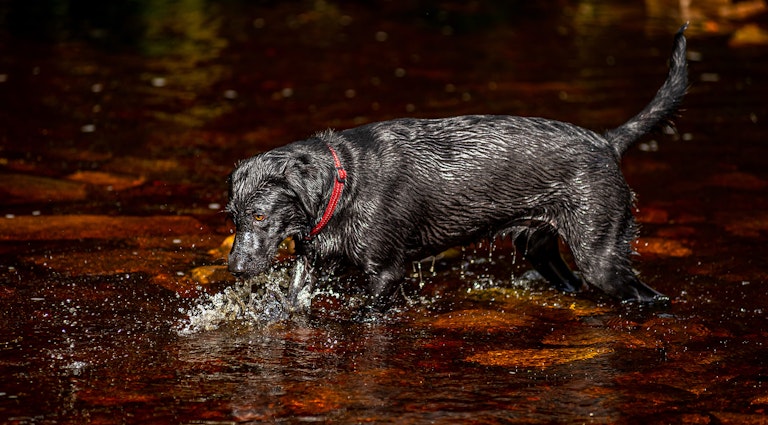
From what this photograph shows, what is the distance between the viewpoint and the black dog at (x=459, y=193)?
6611mm

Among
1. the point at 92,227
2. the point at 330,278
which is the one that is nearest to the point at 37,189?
the point at 92,227

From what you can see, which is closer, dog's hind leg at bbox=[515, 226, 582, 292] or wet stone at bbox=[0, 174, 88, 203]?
dog's hind leg at bbox=[515, 226, 582, 292]

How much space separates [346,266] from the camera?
22.5ft

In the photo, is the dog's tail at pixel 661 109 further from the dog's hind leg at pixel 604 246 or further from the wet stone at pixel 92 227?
the wet stone at pixel 92 227

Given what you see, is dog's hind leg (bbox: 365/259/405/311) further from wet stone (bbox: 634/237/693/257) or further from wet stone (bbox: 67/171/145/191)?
wet stone (bbox: 67/171/145/191)

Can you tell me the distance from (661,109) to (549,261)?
138cm

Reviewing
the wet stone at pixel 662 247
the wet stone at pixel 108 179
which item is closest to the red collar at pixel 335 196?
the wet stone at pixel 662 247

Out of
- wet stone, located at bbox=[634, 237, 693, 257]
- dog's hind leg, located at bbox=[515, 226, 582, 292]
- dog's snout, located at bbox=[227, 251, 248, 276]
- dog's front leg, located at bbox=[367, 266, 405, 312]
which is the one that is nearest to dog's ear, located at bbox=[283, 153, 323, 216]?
dog's snout, located at bbox=[227, 251, 248, 276]

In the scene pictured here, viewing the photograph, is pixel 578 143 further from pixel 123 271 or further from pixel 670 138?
pixel 670 138

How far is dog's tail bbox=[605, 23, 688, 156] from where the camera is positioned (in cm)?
704

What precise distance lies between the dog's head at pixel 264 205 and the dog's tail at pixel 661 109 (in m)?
2.25

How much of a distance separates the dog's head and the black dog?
0.06m

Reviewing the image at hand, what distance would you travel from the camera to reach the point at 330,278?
23.6ft

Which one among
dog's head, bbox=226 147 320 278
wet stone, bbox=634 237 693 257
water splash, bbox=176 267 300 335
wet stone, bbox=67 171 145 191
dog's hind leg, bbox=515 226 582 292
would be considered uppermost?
dog's head, bbox=226 147 320 278
